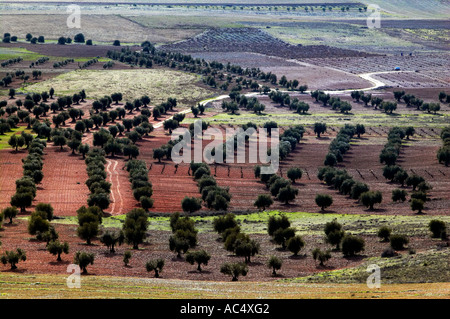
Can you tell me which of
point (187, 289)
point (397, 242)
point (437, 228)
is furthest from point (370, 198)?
point (187, 289)

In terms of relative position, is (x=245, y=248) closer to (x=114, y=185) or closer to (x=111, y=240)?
(x=111, y=240)

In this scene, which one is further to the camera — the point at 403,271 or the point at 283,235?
the point at 283,235

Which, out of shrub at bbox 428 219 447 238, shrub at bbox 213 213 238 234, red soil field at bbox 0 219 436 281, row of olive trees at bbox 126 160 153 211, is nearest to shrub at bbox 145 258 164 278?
red soil field at bbox 0 219 436 281

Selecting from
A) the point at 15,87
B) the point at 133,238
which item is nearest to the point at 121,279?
the point at 133,238

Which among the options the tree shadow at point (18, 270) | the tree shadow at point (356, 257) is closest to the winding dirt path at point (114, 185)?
the tree shadow at point (18, 270)

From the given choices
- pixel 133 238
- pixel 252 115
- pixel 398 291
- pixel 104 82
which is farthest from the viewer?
pixel 104 82

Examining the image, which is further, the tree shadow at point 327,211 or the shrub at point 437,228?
the tree shadow at point 327,211

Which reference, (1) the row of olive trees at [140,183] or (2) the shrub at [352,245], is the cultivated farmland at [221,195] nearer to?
(2) the shrub at [352,245]
